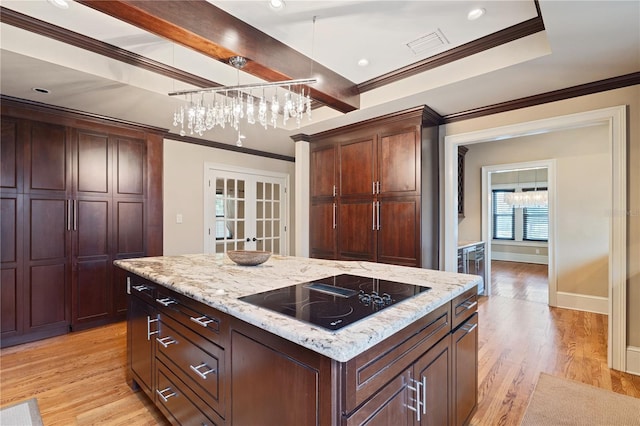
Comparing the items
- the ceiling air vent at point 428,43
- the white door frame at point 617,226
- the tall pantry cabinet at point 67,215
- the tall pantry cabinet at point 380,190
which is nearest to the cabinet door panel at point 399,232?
the tall pantry cabinet at point 380,190

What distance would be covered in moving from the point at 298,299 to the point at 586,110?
9.86 feet

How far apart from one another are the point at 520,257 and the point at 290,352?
9464 mm

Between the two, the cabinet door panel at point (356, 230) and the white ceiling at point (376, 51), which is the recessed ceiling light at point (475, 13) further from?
the cabinet door panel at point (356, 230)

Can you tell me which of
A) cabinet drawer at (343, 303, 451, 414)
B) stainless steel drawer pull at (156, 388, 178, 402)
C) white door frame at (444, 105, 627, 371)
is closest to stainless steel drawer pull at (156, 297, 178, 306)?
stainless steel drawer pull at (156, 388, 178, 402)

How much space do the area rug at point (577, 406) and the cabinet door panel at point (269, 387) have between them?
67.7 inches

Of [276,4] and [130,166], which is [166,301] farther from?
[130,166]

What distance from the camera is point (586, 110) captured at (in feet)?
8.61

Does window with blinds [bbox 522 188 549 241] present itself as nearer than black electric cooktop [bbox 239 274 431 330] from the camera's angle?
No

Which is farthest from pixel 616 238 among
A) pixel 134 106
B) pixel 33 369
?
pixel 33 369

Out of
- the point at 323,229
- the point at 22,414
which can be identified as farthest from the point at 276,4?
the point at 22,414

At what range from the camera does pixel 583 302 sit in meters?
4.12

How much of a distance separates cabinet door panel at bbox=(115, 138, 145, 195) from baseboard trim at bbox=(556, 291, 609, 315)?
5.85 meters

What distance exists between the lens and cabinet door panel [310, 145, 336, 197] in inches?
157

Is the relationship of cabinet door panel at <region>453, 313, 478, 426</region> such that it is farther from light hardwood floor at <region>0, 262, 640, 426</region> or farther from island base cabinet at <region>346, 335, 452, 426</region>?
light hardwood floor at <region>0, 262, 640, 426</region>
